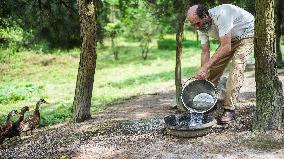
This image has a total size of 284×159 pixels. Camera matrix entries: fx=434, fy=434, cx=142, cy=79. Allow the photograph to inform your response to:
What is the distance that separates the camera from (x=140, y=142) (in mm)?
6266

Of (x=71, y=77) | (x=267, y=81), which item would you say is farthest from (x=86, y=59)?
(x=71, y=77)

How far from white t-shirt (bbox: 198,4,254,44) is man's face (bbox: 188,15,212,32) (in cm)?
8

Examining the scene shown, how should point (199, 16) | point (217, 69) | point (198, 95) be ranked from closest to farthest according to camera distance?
1. point (199, 16)
2. point (198, 95)
3. point (217, 69)

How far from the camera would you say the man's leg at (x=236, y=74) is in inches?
262

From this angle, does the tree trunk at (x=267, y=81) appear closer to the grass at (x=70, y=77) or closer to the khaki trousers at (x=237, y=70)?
the khaki trousers at (x=237, y=70)

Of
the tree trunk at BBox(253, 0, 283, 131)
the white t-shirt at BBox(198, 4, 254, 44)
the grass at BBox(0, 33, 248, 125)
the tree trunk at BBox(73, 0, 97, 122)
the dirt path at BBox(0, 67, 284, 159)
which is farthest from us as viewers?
the grass at BBox(0, 33, 248, 125)

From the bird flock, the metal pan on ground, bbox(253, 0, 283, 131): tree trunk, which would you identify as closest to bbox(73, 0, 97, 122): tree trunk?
the bird flock

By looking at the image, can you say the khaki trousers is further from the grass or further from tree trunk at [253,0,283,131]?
the grass

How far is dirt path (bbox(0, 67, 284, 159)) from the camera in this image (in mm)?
5629

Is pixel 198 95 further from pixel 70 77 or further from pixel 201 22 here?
pixel 70 77

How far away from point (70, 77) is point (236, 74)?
44.3ft

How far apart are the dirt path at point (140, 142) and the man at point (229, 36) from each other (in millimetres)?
529

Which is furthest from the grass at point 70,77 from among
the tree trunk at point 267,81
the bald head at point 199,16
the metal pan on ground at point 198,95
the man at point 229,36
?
the tree trunk at point 267,81

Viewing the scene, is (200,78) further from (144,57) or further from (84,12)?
(144,57)
